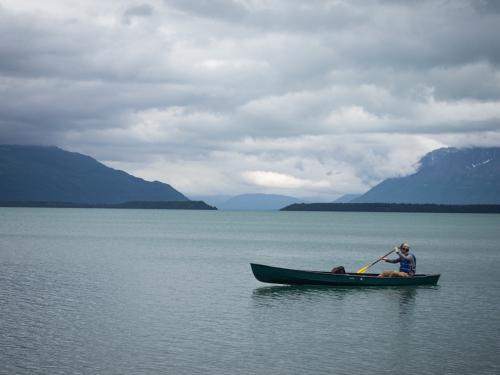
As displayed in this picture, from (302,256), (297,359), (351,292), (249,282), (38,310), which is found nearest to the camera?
(297,359)

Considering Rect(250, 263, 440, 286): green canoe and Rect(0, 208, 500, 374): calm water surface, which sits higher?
Rect(250, 263, 440, 286): green canoe

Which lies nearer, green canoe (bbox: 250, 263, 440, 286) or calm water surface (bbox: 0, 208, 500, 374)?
calm water surface (bbox: 0, 208, 500, 374)

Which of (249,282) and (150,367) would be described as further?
(249,282)

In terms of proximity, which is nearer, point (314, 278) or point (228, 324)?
point (228, 324)

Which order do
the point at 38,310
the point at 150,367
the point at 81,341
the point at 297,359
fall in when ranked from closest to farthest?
the point at 150,367 → the point at 297,359 → the point at 81,341 → the point at 38,310

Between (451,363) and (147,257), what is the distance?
53.3 metres

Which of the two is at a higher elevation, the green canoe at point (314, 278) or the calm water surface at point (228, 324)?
the green canoe at point (314, 278)

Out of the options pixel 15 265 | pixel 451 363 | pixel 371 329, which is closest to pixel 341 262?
pixel 15 265

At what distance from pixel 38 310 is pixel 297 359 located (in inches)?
675

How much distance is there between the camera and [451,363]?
1060 inches

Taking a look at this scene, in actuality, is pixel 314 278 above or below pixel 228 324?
above

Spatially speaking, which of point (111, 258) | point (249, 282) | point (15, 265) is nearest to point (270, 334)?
point (249, 282)

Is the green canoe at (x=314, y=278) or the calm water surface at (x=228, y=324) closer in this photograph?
the calm water surface at (x=228, y=324)

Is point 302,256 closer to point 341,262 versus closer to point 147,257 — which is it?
point 341,262
